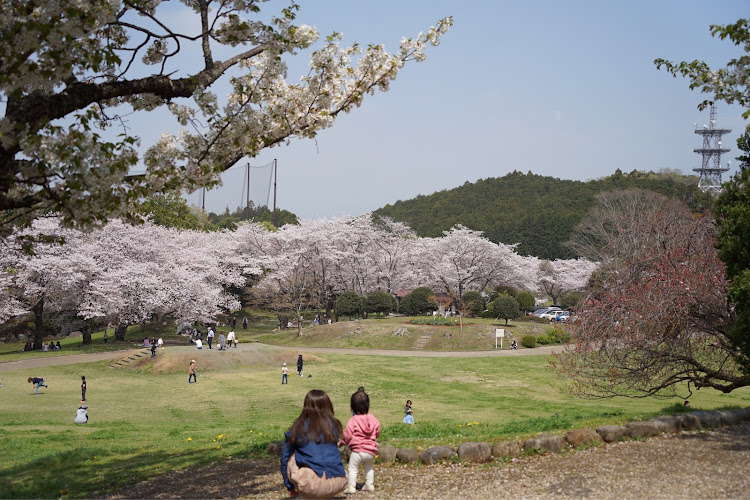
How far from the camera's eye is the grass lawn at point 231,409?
9.29 metres

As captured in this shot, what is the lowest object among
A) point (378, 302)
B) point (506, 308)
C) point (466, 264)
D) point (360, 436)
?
point (360, 436)

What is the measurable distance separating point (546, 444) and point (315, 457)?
13.2 feet

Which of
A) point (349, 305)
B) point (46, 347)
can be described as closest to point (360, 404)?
point (46, 347)

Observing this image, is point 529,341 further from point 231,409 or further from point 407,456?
point 407,456

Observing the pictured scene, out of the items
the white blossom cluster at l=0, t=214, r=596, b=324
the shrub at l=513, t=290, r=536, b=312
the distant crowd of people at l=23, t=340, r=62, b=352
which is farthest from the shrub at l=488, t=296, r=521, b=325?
the distant crowd of people at l=23, t=340, r=62, b=352

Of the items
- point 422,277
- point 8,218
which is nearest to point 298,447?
point 8,218

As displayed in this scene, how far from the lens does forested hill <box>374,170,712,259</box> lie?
278ft

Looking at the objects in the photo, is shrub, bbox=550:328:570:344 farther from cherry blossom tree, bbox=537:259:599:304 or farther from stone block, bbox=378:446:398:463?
cherry blossom tree, bbox=537:259:599:304

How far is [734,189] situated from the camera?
10820 mm

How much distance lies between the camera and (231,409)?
19.1m

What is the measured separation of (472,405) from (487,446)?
1240 cm

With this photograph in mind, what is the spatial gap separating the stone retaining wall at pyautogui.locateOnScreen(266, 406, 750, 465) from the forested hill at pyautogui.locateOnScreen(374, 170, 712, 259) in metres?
69.3

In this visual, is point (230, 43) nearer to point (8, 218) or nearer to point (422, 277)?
point (8, 218)

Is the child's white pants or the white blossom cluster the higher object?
the white blossom cluster
